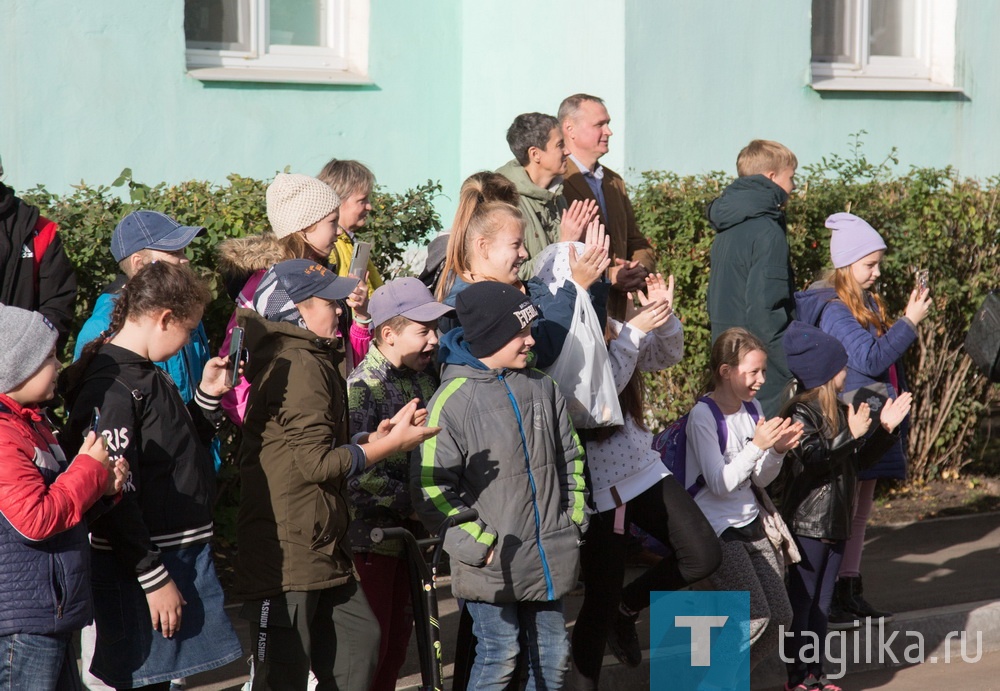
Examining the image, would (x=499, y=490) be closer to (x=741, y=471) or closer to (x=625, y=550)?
(x=625, y=550)

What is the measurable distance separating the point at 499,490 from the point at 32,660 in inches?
61.5

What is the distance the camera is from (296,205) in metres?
4.98

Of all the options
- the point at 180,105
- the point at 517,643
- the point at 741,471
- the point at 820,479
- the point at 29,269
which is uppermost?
the point at 180,105

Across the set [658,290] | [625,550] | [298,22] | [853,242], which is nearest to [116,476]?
[625,550]

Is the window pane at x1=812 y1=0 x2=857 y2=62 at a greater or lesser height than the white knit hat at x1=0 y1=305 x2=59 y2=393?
greater

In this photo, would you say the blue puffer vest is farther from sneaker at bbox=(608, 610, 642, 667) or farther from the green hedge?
the green hedge

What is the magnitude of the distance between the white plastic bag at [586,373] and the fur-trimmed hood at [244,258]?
1.25m

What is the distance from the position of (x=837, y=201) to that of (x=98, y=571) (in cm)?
593

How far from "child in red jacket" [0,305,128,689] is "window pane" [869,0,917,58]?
9.91m

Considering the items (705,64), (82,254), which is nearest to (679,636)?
(82,254)

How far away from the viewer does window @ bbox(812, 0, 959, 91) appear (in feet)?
36.9

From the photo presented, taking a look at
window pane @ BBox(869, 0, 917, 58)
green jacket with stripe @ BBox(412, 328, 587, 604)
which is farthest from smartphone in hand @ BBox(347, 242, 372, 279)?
window pane @ BBox(869, 0, 917, 58)

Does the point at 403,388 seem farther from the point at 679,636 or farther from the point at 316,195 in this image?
the point at 679,636

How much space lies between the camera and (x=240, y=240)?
5.44 m
